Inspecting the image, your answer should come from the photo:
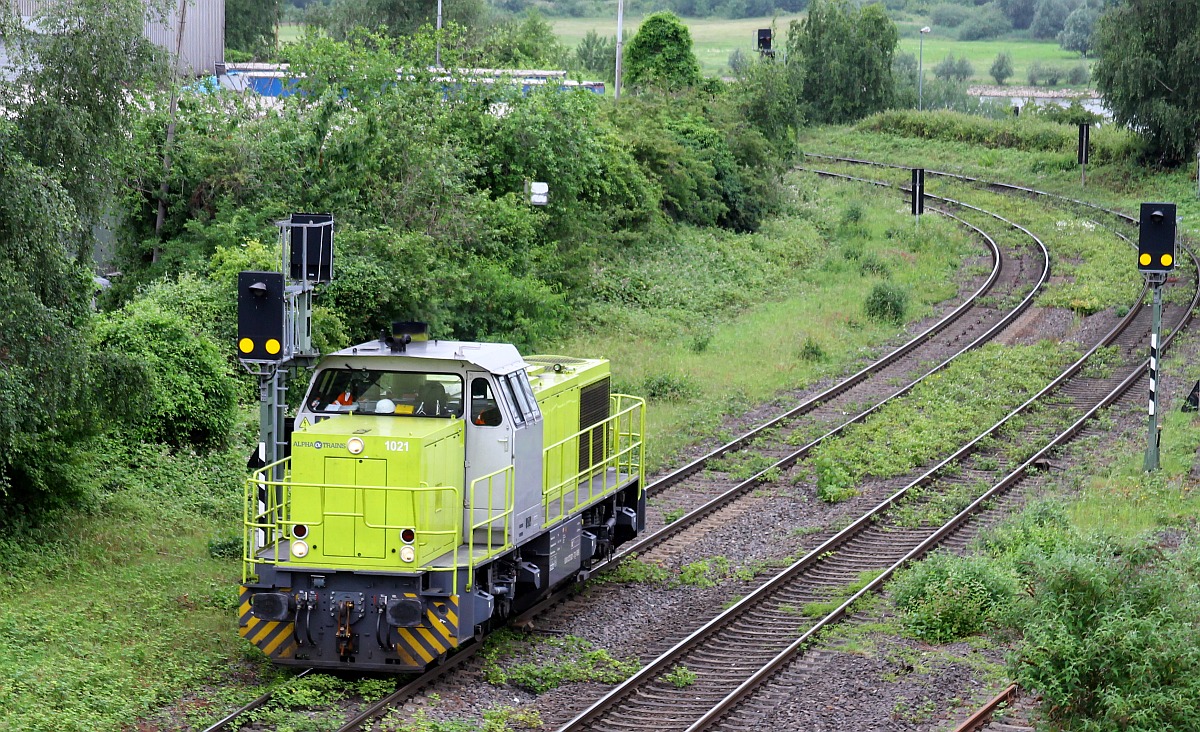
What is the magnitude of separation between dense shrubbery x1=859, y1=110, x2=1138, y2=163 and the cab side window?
44069 mm

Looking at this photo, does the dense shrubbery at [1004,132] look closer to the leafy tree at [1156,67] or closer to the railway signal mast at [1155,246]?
the leafy tree at [1156,67]

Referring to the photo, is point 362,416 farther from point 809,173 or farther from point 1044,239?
point 809,173

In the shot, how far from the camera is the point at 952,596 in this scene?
13750 mm

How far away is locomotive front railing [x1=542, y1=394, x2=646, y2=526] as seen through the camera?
14250 mm

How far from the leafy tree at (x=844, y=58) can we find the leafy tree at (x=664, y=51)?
53.5 feet

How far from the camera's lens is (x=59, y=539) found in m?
14.9

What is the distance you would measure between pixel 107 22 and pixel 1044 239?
32.8 m

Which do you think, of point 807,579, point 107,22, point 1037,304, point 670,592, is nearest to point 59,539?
point 107,22

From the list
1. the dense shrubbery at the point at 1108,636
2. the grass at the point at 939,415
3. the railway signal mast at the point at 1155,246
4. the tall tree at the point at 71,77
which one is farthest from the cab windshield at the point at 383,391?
the railway signal mast at the point at 1155,246

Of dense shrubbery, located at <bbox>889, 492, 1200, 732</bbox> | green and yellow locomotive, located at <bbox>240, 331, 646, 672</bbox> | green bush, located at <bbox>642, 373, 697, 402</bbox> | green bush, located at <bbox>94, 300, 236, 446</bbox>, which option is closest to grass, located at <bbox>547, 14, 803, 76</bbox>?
green bush, located at <bbox>642, 373, 697, 402</bbox>

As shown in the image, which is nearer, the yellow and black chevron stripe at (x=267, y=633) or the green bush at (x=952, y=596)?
the yellow and black chevron stripe at (x=267, y=633)

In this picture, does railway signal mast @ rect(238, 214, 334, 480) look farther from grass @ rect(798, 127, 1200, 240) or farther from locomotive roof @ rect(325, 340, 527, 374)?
grass @ rect(798, 127, 1200, 240)

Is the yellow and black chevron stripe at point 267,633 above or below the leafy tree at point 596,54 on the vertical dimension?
below

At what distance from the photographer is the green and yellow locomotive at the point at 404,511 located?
38.8ft
